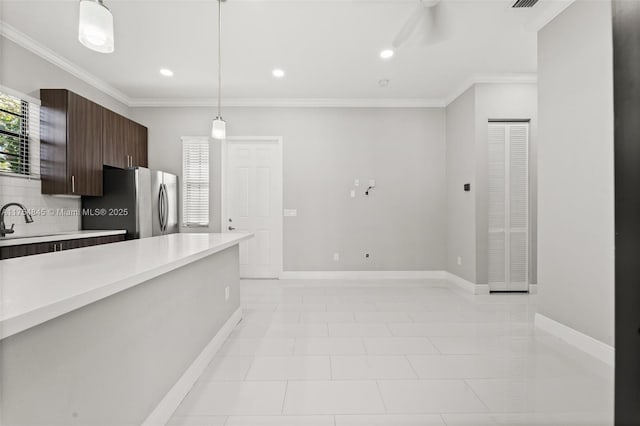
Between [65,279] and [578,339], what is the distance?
11.4 ft

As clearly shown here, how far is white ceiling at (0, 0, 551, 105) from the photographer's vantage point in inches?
111

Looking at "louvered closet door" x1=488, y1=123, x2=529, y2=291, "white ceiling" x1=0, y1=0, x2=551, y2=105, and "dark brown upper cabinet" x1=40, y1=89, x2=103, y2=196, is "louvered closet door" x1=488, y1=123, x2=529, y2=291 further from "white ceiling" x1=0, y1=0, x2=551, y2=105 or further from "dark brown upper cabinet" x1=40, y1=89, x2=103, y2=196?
"dark brown upper cabinet" x1=40, y1=89, x2=103, y2=196

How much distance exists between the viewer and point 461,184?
181 inches

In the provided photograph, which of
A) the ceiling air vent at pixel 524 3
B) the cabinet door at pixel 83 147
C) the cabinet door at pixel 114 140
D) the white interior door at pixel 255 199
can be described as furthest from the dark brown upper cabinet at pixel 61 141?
the ceiling air vent at pixel 524 3

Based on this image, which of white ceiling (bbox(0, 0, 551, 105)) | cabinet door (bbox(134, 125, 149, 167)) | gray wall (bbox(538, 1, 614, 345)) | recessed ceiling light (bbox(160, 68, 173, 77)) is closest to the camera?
gray wall (bbox(538, 1, 614, 345))

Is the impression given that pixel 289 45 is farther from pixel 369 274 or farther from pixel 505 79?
pixel 369 274

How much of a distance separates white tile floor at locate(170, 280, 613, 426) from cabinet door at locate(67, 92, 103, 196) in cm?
257

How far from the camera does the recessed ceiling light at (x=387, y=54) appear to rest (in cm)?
355

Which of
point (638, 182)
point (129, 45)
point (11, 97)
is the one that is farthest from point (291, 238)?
point (638, 182)

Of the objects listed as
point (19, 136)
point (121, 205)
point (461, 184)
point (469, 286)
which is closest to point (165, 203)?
point (121, 205)

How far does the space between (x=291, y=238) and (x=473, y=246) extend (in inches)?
110

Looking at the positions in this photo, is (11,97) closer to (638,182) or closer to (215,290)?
(215,290)

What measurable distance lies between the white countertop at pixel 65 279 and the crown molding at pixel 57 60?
302 cm

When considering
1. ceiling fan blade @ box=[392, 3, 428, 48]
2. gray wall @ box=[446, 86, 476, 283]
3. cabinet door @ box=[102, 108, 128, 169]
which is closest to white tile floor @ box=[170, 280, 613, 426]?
gray wall @ box=[446, 86, 476, 283]
